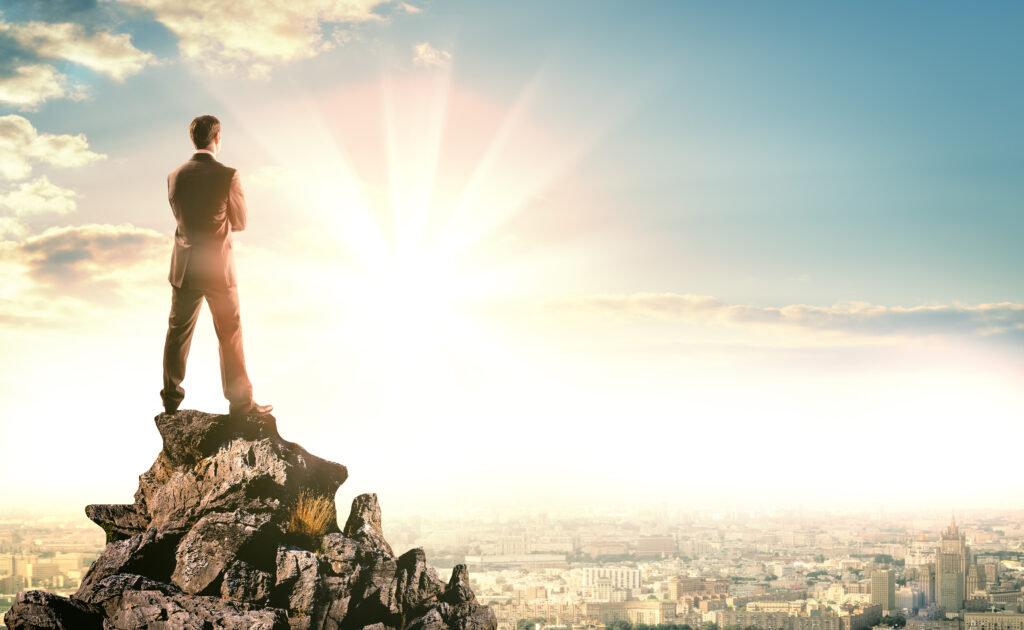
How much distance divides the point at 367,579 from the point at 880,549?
2653 inches

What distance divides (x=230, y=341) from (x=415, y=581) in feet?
13.0

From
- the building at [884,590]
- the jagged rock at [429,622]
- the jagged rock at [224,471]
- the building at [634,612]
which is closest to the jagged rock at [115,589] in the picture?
the jagged rock at [224,471]

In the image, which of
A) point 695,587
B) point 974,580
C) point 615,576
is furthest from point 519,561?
point 974,580

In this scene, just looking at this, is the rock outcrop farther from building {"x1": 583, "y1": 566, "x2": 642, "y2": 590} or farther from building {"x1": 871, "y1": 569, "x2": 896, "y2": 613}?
building {"x1": 871, "y1": 569, "x2": 896, "y2": 613}

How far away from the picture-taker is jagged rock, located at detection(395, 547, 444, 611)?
1069cm

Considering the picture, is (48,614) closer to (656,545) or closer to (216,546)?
(216,546)

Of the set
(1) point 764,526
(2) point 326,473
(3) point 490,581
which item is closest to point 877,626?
(3) point 490,581

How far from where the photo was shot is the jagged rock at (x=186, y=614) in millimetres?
9641

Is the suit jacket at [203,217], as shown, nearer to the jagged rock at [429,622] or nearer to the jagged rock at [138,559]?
the jagged rock at [138,559]

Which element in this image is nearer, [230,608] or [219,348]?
[230,608]

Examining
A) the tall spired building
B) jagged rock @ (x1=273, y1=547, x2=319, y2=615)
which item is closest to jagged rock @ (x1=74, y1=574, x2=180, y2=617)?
jagged rock @ (x1=273, y1=547, x2=319, y2=615)

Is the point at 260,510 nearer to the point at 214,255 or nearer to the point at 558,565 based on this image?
the point at 214,255

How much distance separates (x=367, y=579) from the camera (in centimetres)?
1064

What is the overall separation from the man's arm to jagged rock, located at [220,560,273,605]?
4.35m
